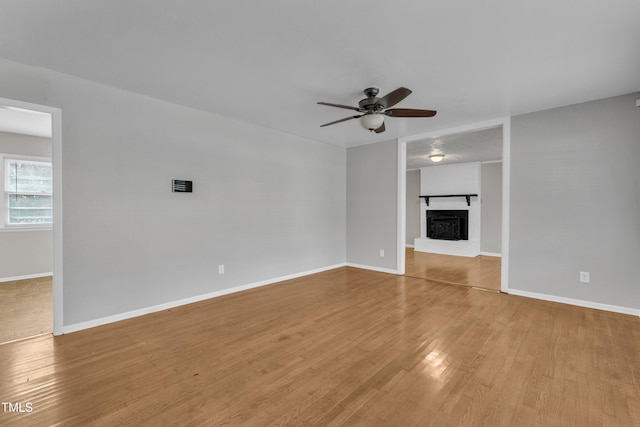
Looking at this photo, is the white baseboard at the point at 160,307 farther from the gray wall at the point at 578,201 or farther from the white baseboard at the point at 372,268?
the gray wall at the point at 578,201

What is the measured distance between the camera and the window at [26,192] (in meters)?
4.78

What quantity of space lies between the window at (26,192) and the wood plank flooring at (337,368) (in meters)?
3.66

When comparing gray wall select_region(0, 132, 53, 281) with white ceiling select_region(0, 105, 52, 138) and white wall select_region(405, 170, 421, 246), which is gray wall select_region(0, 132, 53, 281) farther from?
white wall select_region(405, 170, 421, 246)

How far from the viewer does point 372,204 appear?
17.8 feet

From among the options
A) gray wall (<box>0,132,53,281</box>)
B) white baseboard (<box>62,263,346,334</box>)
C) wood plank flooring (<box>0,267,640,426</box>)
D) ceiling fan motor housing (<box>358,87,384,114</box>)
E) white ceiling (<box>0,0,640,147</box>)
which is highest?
white ceiling (<box>0,0,640,147</box>)

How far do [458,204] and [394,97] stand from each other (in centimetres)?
585

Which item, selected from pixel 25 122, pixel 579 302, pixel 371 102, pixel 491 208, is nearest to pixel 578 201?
pixel 579 302

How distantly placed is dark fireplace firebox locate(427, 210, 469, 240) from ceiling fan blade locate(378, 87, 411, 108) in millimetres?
5635

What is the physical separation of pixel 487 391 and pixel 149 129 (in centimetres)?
393

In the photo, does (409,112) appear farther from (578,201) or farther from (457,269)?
(457,269)

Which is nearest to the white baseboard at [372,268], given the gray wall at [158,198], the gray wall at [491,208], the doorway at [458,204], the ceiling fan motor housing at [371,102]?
the doorway at [458,204]

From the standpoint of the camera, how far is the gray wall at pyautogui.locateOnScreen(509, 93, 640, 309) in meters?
3.16

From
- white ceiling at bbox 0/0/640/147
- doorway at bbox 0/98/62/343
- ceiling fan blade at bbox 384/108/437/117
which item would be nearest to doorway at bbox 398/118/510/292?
white ceiling at bbox 0/0/640/147

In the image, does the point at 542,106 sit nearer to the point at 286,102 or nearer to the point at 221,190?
the point at 286,102
